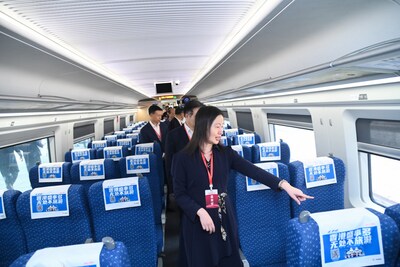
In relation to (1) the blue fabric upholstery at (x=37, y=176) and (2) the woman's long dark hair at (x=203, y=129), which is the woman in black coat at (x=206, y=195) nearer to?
(2) the woman's long dark hair at (x=203, y=129)

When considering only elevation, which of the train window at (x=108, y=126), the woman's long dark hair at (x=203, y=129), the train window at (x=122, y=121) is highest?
the train window at (x=122, y=121)

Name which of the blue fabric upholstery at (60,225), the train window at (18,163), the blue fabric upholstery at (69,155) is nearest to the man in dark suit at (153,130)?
the blue fabric upholstery at (69,155)

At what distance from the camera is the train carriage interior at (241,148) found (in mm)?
1417

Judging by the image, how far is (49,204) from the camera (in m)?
2.24

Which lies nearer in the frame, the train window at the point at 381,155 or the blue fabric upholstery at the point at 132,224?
the blue fabric upholstery at the point at 132,224

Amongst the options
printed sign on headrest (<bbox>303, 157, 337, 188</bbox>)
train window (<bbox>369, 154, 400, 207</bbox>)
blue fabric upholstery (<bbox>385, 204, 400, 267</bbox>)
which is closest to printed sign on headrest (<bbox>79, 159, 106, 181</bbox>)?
printed sign on headrest (<bbox>303, 157, 337, 188</bbox>)

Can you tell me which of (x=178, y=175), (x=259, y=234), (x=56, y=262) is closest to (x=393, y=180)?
(x=259, y=234)

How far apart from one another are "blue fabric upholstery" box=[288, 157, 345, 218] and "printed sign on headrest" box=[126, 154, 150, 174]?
1.87m

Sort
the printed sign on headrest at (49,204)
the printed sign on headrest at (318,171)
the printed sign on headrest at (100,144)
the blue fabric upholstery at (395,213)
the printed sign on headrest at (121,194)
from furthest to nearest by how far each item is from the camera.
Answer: the printed sign on headrest at (100,144), the printed sign on headrest at (318,171), the printed sign on headrest at (121,194), the printed sign on headrest at (49,204), the blue fabric upholstery at (395,213)

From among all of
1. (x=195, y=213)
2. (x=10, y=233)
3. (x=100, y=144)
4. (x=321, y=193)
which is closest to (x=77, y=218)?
(x=10, y=233)

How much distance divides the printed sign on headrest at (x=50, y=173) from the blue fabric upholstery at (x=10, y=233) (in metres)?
1.23

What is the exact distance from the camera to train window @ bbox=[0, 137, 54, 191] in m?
4.51

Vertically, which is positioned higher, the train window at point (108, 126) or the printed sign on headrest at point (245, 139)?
the train window at point (108, 126)

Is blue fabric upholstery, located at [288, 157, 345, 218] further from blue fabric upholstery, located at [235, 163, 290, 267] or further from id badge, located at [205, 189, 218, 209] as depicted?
id badge, located at [205, 189, 218, 209]
